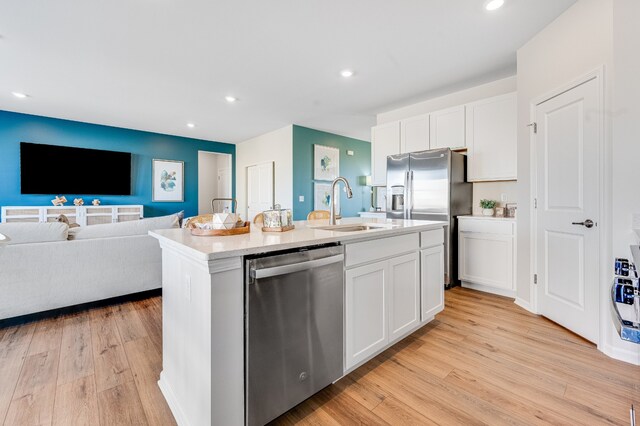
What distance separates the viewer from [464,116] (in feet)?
11.6

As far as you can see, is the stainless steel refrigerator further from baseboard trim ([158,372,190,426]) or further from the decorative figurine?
the decorative figurine

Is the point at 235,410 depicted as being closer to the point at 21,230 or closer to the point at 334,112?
the point at 21,230

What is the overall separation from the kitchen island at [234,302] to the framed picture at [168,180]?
5.45 meters

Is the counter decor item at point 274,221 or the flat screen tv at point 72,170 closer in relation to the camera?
the counter decor item at point 274,221

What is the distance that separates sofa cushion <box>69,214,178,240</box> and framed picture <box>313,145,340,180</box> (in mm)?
3397

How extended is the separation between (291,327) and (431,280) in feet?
4.78

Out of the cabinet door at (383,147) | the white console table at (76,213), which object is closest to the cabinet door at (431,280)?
the cabinet door at (383,147)

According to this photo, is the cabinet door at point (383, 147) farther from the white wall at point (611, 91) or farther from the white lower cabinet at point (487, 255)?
the white wall at point (611, 91)

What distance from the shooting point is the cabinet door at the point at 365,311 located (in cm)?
162

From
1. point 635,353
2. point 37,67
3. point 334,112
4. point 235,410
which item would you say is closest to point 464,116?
point 334,112

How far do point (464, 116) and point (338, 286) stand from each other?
3.11m

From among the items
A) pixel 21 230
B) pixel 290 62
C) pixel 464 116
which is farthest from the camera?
pixel 464 116

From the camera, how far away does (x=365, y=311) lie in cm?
172

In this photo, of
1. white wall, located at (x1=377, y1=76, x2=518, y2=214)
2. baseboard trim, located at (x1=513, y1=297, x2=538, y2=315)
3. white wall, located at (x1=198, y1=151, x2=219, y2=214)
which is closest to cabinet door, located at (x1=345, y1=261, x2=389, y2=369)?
baseboard trim, located at (x1=513, y1=297, x2=538, y2=315)
